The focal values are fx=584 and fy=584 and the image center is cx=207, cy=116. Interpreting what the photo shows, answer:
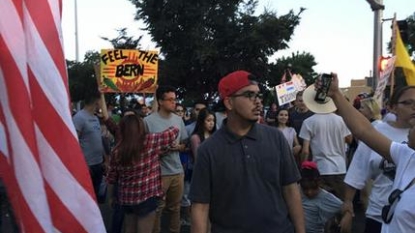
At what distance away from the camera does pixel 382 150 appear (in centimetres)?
334

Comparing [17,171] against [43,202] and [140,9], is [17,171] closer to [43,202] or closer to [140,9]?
[43,202]

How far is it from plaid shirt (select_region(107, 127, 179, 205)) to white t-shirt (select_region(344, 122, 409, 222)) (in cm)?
209

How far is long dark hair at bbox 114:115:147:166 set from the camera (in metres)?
5.64

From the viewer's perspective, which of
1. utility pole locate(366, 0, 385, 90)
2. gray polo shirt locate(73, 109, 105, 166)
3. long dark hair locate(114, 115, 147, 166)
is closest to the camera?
long dark hair locate(114, 115, 147, 166)

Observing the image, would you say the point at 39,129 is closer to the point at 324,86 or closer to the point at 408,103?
the point at 324,86

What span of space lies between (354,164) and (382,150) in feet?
4.07

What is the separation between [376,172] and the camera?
441cm

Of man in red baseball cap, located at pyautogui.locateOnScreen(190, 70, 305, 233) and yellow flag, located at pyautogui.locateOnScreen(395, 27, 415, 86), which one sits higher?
yellow flag, located at pyautogui.locateOnScreen(395, 27, 415, 86)

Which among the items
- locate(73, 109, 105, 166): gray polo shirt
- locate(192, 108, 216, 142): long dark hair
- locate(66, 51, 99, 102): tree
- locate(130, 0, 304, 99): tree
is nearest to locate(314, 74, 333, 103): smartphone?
locate(192, 108, 216, 142): long dark hair

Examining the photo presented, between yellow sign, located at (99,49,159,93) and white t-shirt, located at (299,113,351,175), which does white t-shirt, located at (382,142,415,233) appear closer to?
white t-shirt, located at (299,113,351,175)

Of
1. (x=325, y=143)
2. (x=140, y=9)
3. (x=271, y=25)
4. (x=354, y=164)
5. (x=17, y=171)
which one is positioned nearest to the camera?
(x=17, y=171)

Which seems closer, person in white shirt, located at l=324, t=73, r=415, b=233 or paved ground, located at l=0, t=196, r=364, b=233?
person in white shirt, located at l=324, t=73, r=415, b=233

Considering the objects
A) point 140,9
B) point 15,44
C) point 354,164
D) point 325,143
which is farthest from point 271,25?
point 15,44

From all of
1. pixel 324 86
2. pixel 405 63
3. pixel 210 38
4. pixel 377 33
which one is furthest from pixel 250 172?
pixel 210 38
